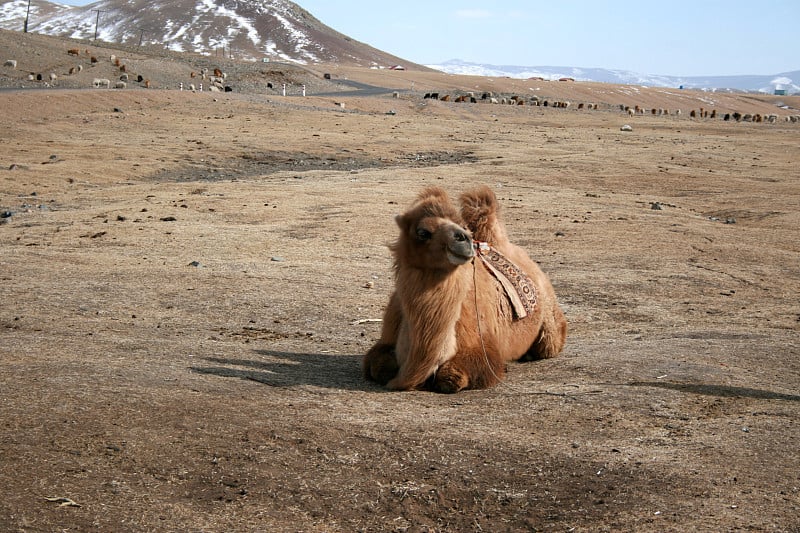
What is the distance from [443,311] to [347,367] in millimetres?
1371

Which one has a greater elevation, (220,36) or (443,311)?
(220,36)

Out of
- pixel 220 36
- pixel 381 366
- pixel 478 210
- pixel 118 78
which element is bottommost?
pixel 381 366

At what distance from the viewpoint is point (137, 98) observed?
119 feet

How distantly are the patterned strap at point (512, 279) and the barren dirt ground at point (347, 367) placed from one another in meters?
0.56

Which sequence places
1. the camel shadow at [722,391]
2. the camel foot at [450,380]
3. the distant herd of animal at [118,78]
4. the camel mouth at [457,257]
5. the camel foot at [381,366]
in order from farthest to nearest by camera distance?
the distant herd of animal at [118,78] < the camel foot at [381,366] < the camel foot at [450,380] < the camel shadow at [722,391] < the camel mouth at [457,257]

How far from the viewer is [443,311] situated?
701 centimetres

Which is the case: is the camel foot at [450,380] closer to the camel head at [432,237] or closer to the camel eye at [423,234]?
the camel head at [432,237]

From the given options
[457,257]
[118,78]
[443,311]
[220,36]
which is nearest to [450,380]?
[443,311]

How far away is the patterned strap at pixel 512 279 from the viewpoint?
815 cm

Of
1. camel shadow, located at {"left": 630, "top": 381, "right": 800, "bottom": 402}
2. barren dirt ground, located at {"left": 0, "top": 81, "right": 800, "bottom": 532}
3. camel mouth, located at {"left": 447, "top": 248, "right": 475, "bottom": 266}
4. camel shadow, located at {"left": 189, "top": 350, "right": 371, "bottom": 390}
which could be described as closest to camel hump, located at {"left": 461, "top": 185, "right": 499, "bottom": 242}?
barren dirt ground, located at {"left": 0, "top": 81, "right": 800, "bottom": 532}

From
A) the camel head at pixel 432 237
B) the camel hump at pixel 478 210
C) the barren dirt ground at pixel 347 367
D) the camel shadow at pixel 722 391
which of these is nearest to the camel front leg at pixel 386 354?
the barren dirt ground at pixel 347 367

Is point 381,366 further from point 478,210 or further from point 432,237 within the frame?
point 478,210

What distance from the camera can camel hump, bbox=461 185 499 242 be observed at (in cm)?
858

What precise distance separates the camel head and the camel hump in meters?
1.30
